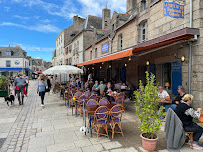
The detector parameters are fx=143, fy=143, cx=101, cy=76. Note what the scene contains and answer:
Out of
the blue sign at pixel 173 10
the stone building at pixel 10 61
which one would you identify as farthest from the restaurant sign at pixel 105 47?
the stone building at pixel 10 61

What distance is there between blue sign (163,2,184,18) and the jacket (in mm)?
4068

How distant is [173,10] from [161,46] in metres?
1.43

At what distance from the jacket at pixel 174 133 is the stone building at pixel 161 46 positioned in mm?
2868

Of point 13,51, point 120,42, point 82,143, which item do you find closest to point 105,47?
point 120,42

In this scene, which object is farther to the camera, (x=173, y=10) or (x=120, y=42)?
(x=120, y=42)

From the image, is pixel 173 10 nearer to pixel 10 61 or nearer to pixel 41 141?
pixel 41 141

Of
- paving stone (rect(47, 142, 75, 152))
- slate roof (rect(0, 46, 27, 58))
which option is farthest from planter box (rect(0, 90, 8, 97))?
slate roof (rect(0, 46, 27, 58))

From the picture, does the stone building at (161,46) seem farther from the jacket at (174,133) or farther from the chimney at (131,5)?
the jacket at (174,133)

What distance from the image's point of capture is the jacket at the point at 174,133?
3174 mm

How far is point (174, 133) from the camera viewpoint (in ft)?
10.6

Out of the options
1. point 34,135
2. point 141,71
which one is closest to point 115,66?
point 141,71

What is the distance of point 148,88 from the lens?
3311mm

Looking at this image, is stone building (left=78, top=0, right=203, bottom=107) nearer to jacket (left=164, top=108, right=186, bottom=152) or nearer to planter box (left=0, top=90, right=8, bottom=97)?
jacket (left=164, top=108, right=186, bottom=152)

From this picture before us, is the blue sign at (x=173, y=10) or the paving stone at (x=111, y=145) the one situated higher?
the blue sign at (x=173, y=10)
